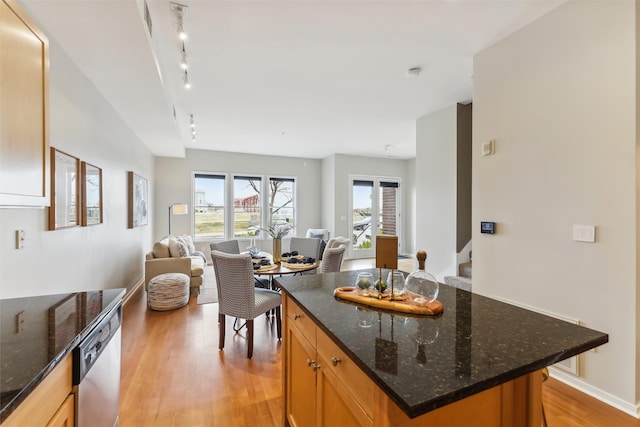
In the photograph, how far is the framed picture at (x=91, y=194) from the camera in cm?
277

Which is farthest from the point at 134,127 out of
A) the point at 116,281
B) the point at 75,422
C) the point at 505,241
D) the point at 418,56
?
the point at 505,241

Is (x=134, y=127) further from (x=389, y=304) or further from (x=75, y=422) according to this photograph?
(x=389, y=304)

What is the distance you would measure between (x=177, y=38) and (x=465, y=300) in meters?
3.02

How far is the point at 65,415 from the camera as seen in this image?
3.20 ft

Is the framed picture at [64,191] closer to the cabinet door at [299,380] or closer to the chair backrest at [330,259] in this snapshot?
the cabinet door at [299,380]

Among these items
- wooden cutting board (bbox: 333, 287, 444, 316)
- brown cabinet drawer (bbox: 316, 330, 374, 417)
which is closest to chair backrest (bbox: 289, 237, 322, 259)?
wooden cutting board (bbox: 333, 287, 444, 316)

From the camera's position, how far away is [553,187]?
226 centimetres

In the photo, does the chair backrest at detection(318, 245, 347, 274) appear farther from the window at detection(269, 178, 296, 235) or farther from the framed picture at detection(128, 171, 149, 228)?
the window at detection(269, 178, 296, 235)

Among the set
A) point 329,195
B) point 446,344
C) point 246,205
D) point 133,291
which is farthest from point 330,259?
point 246,205

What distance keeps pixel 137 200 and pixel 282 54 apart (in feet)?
11.8

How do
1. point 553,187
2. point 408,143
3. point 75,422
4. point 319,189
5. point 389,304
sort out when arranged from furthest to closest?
point 319,189 → point 408,143 → point 553,187 → point 389,304 → point 75,422

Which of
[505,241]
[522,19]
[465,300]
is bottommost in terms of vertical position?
[465,300]

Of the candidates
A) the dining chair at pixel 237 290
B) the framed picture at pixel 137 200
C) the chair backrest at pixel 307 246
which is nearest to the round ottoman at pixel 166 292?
the framed picture at pixel 137 200

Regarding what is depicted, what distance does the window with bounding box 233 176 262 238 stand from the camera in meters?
7.41
